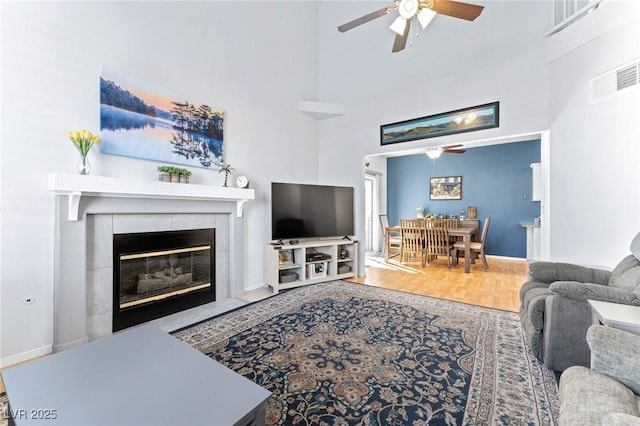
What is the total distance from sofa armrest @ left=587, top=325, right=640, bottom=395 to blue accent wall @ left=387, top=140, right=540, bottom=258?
18.5ft

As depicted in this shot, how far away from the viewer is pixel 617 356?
1.05 meters

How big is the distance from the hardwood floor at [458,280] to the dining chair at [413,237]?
275mm

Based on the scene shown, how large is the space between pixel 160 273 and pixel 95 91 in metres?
1.79

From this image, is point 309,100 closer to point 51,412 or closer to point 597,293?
point 597,293

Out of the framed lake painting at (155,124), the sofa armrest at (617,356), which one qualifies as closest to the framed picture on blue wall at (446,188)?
the framed lake painting at (155,124)

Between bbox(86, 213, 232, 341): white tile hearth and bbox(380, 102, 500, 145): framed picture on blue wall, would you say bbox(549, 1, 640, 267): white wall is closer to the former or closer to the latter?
bbox(380, 102, 500, 145): framed picture on blue wall

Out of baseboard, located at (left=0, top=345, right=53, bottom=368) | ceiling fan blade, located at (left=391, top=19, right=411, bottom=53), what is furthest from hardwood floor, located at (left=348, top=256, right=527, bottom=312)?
baseboard, located at (left=0, top=345, right=53, bottom=368)

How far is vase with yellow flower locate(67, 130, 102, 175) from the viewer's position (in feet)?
6.70

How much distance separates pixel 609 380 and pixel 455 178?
20.0ft

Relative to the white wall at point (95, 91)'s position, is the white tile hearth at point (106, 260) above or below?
below

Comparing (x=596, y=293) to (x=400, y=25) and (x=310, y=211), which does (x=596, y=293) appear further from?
(x=310, y=211)

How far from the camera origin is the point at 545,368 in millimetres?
1781

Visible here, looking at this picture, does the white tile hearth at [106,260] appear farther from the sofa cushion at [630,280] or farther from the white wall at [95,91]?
the sofa cushion at [630,280]

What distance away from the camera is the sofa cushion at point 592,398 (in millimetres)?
853
